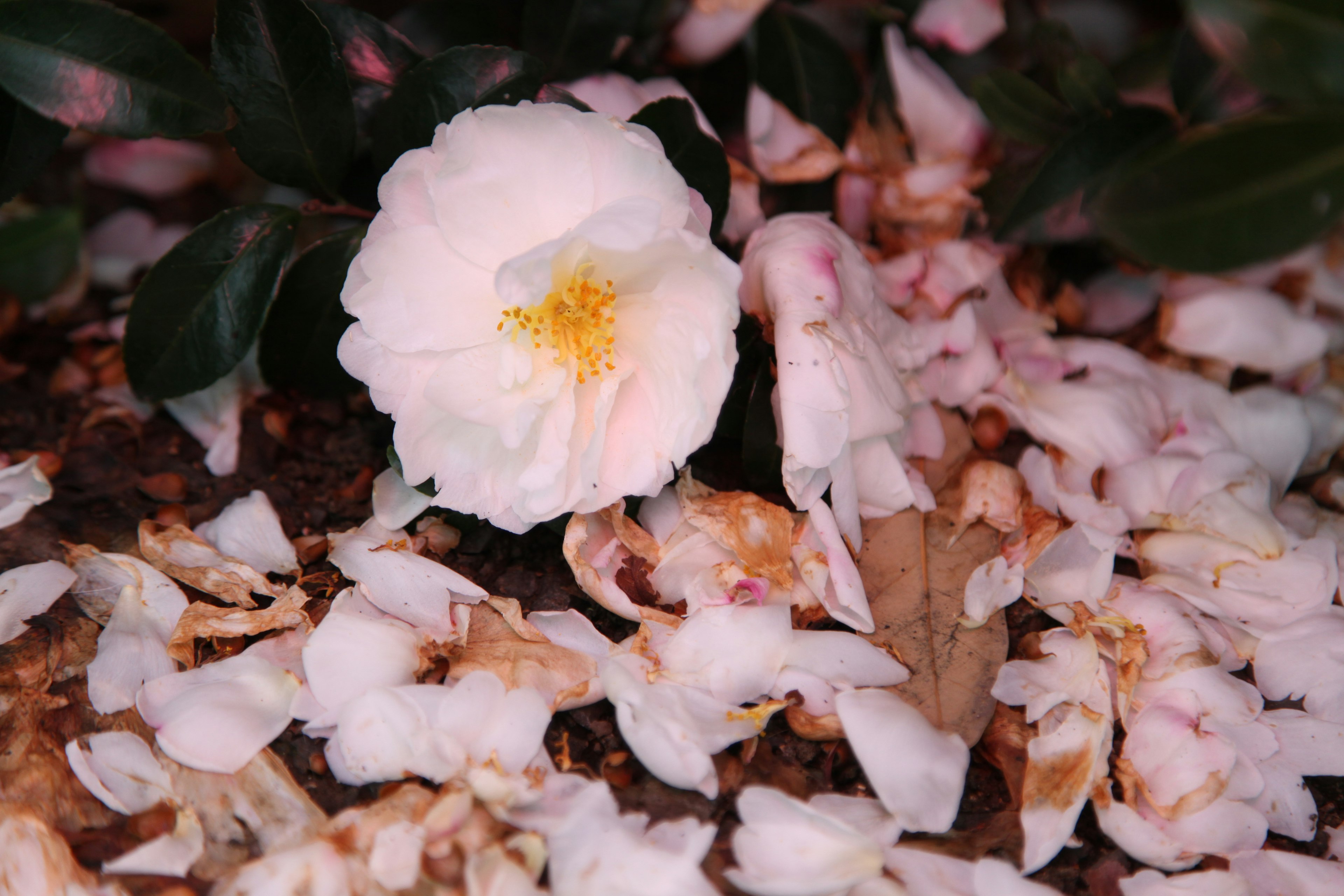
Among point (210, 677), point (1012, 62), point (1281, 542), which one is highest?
point (1012, 62)

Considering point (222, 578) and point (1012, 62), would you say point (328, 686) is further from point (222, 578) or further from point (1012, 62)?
point (1012, 62)

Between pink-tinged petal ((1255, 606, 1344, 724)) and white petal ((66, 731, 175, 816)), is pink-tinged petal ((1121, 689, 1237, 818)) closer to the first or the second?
pink-tinged petal ((1255, 606, 1344, 724))

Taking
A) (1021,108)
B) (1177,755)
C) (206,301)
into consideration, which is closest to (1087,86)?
(1021,108)

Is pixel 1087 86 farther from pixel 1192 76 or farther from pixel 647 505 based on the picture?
pixel 647 505

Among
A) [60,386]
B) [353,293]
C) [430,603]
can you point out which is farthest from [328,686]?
[60,386]

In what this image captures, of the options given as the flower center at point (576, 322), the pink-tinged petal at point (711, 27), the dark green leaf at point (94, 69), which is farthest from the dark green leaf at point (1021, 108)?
the dark green leaf at point (94, 69)

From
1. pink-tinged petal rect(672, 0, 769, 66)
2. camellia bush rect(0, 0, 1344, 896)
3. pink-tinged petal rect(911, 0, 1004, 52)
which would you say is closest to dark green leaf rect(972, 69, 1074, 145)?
camellia bush rect(0, 0, 1344, 896)
